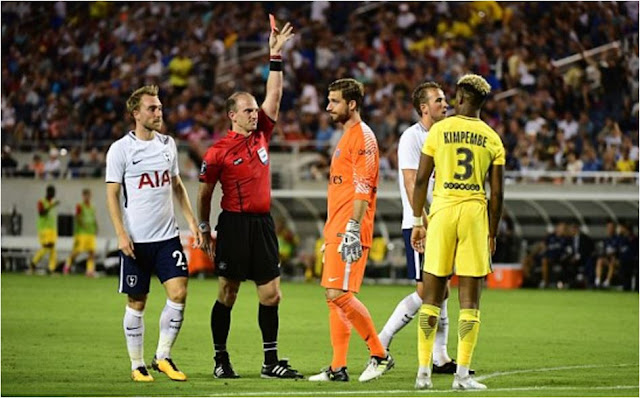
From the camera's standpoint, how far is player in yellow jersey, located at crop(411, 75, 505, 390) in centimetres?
1015

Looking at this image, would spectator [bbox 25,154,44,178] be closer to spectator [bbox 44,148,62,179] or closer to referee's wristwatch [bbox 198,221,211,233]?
spectator [bbox 44,148,62,179]

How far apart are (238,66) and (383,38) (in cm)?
409

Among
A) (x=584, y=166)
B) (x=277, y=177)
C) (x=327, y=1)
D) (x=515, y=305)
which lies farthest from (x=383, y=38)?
(x=515, y=305)

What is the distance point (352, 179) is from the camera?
1120 cm

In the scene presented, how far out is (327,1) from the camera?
36125 mm

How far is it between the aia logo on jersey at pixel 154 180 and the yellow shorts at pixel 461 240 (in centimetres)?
246

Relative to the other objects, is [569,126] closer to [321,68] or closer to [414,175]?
[321,68]

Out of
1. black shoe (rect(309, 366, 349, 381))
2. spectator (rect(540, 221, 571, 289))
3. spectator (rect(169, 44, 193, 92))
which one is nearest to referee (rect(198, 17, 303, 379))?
black shoe (rect(309, 366, 349, 381))

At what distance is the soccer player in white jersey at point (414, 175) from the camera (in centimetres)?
1195

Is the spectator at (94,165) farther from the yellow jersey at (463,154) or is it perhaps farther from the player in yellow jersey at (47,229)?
A: the yellow jersey at (463,154)

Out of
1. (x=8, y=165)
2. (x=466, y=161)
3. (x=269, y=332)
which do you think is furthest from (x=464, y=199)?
(x=8, y=165)

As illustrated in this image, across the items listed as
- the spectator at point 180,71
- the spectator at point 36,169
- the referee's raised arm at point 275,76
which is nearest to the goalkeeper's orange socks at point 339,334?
the referee's raised arm at point 275,76

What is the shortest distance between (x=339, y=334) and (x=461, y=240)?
1.50 m

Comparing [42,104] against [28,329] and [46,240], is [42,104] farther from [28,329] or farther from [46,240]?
[28,329]
